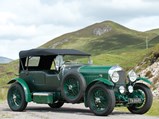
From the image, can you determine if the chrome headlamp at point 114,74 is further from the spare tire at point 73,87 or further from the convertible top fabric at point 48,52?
the convertible top fabric at point 48,52

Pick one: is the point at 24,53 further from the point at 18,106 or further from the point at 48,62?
the point at 18,106

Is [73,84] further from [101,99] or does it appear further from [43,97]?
[43,97]

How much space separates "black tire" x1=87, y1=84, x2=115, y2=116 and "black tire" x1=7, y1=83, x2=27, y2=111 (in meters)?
3.04

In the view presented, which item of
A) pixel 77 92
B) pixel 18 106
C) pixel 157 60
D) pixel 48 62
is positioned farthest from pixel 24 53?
pixel 157 60

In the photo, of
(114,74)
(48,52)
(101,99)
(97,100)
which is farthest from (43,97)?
(114,74)

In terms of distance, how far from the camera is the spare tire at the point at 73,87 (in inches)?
588

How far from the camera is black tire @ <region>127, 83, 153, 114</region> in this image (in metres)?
15.1

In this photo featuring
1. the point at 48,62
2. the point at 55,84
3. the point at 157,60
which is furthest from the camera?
the point at 157,60

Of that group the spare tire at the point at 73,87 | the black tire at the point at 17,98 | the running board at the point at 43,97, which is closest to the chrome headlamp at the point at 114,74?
the spare tire at the point at 73,87

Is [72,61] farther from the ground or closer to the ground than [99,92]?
farther from the ground

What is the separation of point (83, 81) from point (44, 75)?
2198 millimetres

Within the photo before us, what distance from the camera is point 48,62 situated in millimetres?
17219

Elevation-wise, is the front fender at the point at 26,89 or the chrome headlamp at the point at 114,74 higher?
the chrome headlamp at the point at 114,74

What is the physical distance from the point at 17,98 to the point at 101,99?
3.98 m
